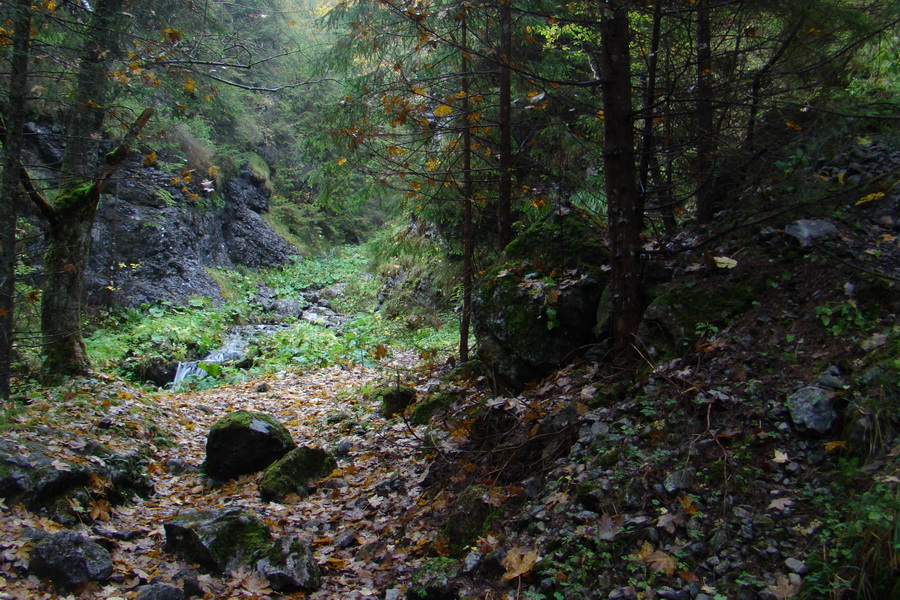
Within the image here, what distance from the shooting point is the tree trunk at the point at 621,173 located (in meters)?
4.32

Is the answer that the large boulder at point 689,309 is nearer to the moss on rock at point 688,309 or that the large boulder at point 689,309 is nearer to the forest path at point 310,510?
the moss on rock at point 688,309

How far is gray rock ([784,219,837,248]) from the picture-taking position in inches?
153

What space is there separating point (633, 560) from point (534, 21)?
682 centimetres

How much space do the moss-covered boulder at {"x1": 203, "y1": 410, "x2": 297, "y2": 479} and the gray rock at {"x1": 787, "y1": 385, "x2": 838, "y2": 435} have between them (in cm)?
534

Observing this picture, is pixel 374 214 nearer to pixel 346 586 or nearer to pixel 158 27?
pixel 158 27

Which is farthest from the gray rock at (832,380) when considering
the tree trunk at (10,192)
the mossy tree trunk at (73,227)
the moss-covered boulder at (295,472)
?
the mossy tree trunk at (73,227)

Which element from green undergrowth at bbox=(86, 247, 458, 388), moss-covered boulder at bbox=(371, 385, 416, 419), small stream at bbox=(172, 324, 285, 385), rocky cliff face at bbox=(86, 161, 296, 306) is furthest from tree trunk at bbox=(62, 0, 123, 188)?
small stream at bbox=(172, 324, 285, 385)

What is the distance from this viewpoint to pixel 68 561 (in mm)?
3508

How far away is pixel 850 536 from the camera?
2.26m

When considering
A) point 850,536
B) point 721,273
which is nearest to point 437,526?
point 850,536

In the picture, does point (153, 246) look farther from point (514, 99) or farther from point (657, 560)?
point (657, 560)

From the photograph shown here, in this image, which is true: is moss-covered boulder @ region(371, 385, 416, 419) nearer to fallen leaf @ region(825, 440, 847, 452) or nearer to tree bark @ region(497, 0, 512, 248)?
tree bark @ region(497, 0, 512, 248)

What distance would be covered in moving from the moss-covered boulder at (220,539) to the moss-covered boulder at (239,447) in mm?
1680

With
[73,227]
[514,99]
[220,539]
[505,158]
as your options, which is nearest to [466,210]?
[505,158]
